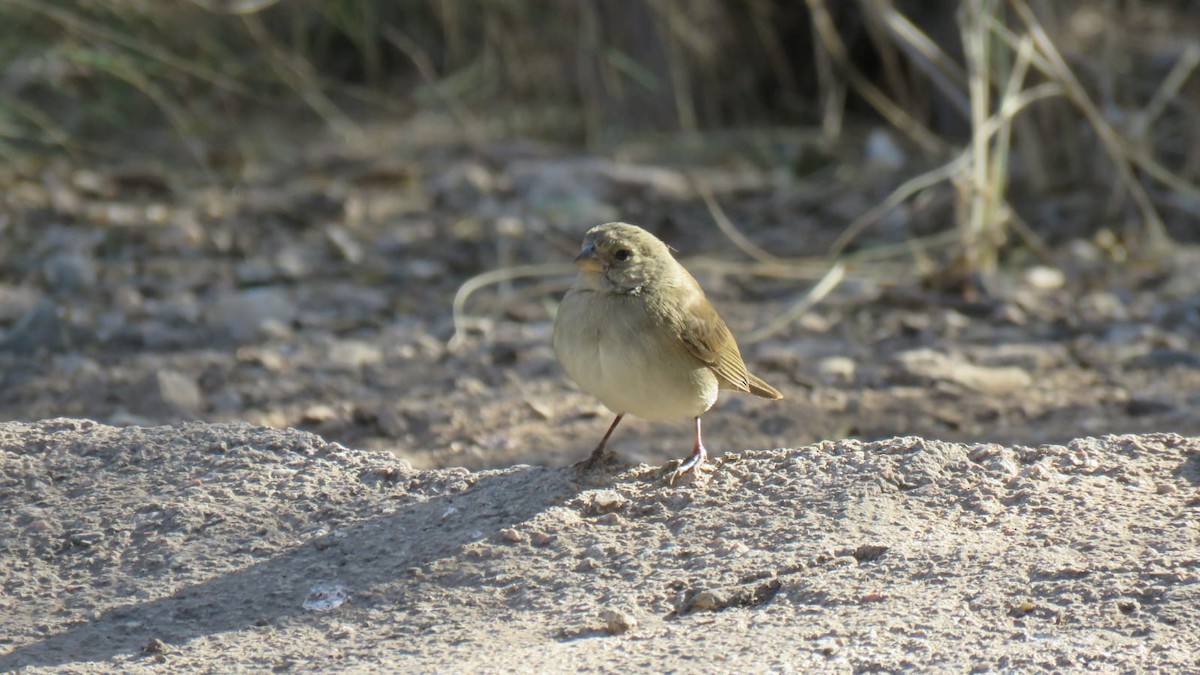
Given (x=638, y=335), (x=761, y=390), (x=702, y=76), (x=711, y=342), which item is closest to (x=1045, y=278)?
(x=761, y=390)

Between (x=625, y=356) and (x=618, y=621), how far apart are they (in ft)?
2.82

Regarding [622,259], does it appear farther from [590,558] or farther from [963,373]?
[963,373]

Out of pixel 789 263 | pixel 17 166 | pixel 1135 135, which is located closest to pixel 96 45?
pixel 17 166

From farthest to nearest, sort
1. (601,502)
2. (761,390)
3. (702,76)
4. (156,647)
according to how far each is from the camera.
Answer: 1. (702,76)
2. (761,390)
3. (601,502)
4. (156,647)

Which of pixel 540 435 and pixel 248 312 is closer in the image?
pixel 540 435

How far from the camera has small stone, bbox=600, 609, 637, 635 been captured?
9.98 ft

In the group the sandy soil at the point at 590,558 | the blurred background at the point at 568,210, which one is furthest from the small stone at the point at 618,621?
the blurred background at the point at 568,210

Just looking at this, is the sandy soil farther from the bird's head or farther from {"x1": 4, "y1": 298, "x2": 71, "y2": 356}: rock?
{"x1": 4, "y1": 298, "x2": 71, "y2": 356}: rock

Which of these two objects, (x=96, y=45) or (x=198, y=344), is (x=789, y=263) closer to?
(x=198, y=344)

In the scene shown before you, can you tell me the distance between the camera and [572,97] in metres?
10.1

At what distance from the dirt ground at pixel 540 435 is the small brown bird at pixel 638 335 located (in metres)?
0.22

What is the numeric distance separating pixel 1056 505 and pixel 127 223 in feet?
17.8

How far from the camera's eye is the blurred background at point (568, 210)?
222 inches

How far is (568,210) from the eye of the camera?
812cm
